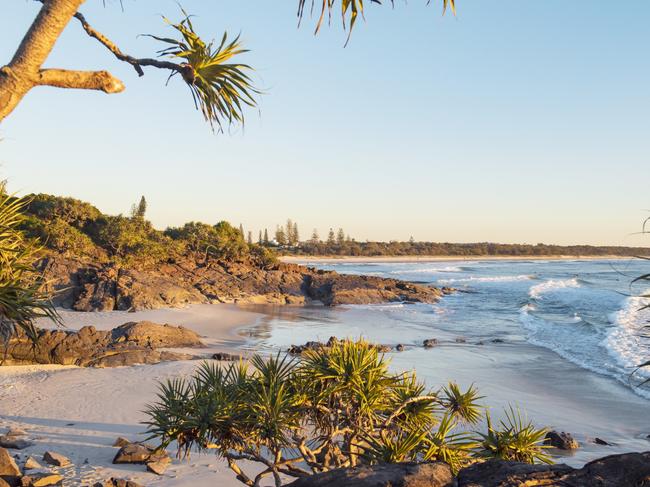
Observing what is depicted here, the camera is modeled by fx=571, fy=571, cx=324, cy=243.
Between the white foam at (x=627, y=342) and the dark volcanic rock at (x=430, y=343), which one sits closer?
the white foam at (x=627, y=342)

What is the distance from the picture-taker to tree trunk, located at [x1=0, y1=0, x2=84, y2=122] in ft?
12.6

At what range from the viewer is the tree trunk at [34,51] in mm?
3838

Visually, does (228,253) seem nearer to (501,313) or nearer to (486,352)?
(501,313)

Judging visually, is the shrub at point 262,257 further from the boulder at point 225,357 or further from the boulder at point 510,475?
the boulder at point 510,475

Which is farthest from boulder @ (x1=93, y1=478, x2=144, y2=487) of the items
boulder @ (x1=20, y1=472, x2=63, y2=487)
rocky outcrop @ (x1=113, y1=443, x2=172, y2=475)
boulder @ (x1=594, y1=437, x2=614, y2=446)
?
boulder @ (x1=594, y1=437, x2=614, y2=446)

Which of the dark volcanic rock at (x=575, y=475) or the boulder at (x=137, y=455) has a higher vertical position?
the dark volcanic rock at (x=575, y=475)

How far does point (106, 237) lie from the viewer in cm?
3169

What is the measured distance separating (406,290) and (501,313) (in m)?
8.21

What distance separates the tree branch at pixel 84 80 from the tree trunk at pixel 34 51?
12 centimetres

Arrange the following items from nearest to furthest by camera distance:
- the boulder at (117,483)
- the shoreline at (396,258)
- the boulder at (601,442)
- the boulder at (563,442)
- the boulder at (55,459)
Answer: the boulder at (117,483), the boulder at (55,459), the boulder at (563,442), the boulder at (601,442), the shoreline at (396,258)

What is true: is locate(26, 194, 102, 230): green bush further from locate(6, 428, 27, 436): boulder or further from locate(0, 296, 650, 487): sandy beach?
locate(6, 428, 27, 436): boulder

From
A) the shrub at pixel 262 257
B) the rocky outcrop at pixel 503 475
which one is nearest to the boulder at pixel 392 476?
the rocky outcrop at pixel 503 475

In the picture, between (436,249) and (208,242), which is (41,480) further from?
(436,249)

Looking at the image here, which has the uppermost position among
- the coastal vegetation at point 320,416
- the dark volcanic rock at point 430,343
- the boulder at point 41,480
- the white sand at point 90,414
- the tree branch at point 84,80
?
the tree branch at point 84,80
